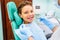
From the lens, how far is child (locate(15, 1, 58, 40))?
162 centimetres

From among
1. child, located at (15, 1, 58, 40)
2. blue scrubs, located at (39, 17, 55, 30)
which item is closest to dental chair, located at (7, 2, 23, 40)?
child, located at (15, 1, 58, 40)

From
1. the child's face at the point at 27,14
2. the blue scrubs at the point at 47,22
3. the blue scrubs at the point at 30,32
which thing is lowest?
the blue scrubs at the point at 30,32

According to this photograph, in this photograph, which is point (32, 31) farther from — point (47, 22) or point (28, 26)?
point (47, 22)

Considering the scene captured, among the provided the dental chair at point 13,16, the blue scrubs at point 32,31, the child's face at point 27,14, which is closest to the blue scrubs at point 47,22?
the blue scrubs at point 32,31

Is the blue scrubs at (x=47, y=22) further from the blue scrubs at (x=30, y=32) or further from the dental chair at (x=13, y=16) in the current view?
the dental chair at (x=13, y=16)

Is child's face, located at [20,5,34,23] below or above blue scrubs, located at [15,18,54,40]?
above

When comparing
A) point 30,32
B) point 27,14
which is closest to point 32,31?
point 30,32

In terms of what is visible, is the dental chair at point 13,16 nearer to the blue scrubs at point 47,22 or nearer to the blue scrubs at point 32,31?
the blue scrubs at point 32,31

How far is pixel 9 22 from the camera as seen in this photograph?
1883 mm

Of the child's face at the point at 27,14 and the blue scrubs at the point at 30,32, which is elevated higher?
the child's face at the point at 27,14

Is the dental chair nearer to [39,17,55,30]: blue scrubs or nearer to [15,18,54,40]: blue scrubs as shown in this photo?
[15,18,54,40]: blue scrubs

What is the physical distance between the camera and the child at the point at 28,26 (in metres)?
1.62

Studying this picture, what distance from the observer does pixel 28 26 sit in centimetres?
168

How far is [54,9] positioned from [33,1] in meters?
0.26
